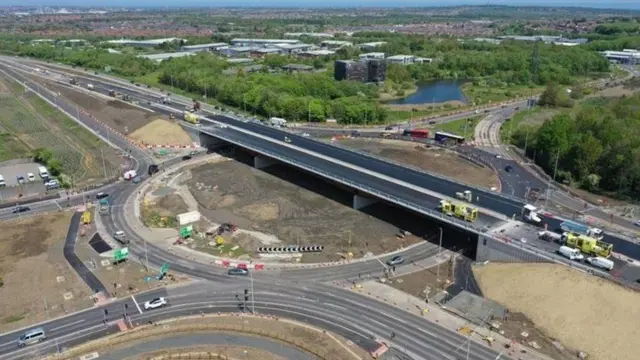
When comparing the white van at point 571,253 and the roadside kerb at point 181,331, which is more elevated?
the white van at point 571,253

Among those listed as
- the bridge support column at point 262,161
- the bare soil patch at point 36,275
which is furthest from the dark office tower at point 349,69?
the bare soil patch at point 36,275

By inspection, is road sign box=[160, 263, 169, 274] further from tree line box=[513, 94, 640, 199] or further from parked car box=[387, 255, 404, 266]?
tree line box=[513, 94, 640, 199]

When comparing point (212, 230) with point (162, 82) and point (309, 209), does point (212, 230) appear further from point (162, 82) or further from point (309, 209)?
point (162, 82)

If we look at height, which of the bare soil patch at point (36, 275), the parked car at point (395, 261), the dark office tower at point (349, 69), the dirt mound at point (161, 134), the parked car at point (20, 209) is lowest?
the bare soil patch at point (36, 275)

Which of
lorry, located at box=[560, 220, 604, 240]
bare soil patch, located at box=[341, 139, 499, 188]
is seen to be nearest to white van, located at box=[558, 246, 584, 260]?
lorry, located at box=[560, 220, 604, 240]

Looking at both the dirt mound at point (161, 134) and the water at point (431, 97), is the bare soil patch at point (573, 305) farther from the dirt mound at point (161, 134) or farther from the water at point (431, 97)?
the water at point (431, 97)

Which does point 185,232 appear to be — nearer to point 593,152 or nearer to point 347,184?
point 347,184

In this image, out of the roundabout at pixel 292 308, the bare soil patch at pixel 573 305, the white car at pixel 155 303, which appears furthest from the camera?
the white car at pixel 155 303
